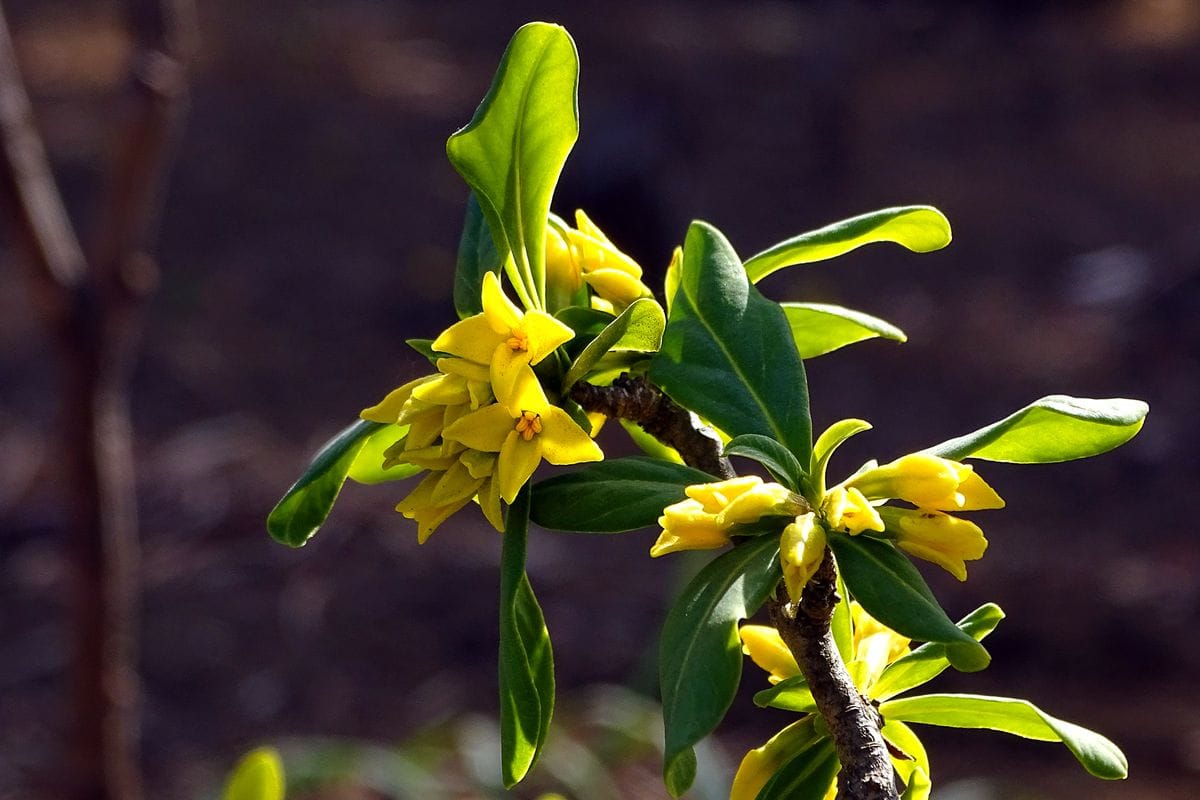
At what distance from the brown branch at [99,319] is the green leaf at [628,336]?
6.06ft

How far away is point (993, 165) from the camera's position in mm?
8523

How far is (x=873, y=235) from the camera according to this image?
954mm

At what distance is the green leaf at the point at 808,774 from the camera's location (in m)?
0.85

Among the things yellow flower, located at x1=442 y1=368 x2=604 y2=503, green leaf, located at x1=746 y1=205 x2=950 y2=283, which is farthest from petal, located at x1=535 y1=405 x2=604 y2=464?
green leaf, located at x1=746 y1=205 x2=950 y2=283

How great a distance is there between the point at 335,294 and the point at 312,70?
3.08 metres

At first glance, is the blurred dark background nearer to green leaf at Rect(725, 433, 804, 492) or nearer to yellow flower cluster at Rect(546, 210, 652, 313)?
yellow flower cluster at Rect(546, 210, 652, 313)

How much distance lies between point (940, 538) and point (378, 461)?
0.45 meters

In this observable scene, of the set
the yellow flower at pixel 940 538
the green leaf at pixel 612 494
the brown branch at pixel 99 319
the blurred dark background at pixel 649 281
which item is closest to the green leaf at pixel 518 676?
the green leaf at pixel 612 494

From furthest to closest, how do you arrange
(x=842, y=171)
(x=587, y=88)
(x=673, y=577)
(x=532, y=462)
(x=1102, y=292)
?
(x=587, y=88)
(x=842, y=171)
(x=1102, y=292)
(x=673, y=577)
(x=532, y=462)

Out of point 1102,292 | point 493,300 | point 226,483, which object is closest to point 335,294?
point 226,483

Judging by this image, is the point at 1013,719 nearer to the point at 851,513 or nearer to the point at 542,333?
the point at 851,513

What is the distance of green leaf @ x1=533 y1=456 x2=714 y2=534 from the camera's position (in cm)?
82

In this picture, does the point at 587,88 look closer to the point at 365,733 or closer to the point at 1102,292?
the point at 1102,292

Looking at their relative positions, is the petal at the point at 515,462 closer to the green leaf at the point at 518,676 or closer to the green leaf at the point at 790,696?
the green leaf at the point at 518,676
